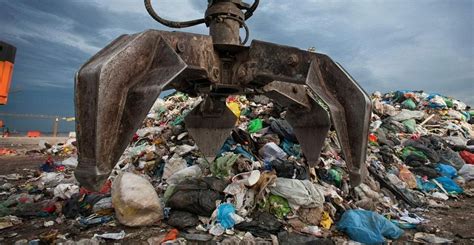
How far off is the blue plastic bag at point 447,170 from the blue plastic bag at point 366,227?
3424 millimetres

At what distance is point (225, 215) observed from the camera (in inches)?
120

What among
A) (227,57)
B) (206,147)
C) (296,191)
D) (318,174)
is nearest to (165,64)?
(227,57)

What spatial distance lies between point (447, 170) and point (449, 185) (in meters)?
0.64

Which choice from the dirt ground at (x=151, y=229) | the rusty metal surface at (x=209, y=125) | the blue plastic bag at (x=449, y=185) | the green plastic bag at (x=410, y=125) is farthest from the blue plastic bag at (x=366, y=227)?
the green plastic bag at (x=410, y=125)

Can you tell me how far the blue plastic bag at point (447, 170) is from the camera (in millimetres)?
5723

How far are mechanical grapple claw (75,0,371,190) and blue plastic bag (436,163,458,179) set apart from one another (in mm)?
4733

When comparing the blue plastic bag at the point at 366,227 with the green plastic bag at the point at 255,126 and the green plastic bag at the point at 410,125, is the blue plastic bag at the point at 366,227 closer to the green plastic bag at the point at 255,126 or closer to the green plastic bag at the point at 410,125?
the green plastic bag at the point at 255,126

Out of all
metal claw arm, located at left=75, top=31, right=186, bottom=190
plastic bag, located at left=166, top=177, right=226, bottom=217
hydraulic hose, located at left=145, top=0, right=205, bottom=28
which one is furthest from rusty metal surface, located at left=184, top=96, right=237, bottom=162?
metal claw arm, located at left=75, top=31, right=186, bottom=190

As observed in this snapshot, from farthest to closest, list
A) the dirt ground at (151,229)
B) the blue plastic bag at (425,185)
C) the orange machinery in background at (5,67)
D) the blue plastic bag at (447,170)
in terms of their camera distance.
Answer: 1. the orange machinery in background at (5,67)
2. the blue plastic bag at (447,170)
3. the blue plastic bag at (425,185)
4. the dirt ground at (151,229)

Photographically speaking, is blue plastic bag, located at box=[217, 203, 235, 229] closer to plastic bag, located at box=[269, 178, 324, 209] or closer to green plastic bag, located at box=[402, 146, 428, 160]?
plastic bag, located at box=[269, 178, 324, 209]

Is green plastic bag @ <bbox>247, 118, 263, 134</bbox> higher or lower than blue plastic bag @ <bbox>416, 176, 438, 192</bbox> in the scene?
higher

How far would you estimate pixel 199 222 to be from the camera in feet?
10.2

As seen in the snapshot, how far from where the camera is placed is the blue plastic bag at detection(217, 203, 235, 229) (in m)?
2.99

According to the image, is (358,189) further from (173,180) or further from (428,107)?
(428,107)
